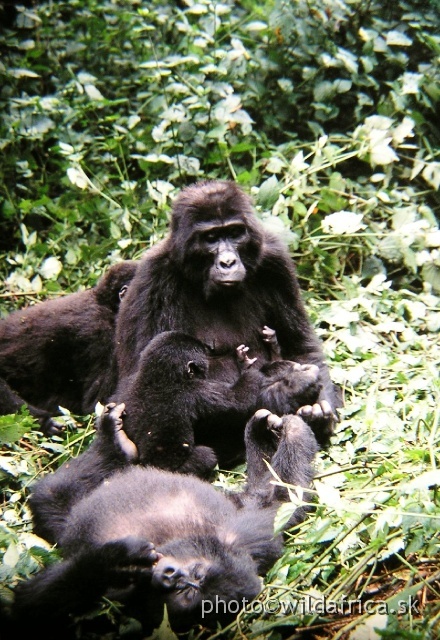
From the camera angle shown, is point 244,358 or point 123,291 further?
point 123,291

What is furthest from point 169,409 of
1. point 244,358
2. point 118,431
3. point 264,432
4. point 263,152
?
point 263,152

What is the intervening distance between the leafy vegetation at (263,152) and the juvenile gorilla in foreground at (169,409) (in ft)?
1.36

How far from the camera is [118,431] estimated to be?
14.4ft

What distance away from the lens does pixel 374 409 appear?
15.3 feet

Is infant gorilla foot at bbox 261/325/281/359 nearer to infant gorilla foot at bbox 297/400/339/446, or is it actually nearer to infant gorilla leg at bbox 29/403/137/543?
infant gorilla foot at bbox 297/400/339/446

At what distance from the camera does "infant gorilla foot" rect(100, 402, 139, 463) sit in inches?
169

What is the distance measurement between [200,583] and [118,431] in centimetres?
140

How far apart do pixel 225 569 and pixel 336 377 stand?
2.11 meters

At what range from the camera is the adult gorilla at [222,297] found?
4.67 meters

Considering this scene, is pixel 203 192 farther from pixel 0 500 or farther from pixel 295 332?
pixel 0 500

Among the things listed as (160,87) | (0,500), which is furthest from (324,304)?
(0,500)

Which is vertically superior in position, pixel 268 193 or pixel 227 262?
pixel 227 262

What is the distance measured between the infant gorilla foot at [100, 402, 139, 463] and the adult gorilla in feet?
1.28

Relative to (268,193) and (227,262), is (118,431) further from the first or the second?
(268,193)
